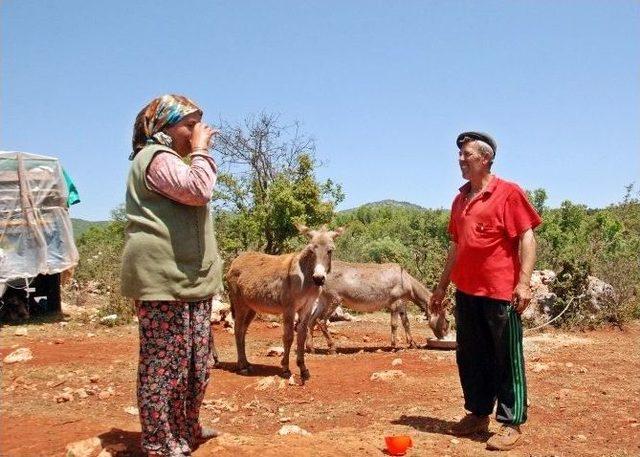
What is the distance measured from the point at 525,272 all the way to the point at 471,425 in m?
1.37

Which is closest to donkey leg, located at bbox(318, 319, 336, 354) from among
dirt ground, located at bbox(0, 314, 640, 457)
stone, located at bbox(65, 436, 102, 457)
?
dirt ground, located at bbox(0, 314, 640, 457)

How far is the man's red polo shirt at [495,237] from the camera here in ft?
15.1

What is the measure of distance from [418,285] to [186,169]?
8876 mm

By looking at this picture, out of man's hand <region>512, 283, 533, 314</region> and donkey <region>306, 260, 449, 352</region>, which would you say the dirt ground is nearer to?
donkey <region>306, 260, 449, 352</region>

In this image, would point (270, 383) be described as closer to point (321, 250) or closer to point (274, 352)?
point (321, 250)

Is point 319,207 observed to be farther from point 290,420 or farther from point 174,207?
point 174,207

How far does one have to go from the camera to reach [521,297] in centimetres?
448

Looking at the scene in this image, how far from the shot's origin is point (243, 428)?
545cm

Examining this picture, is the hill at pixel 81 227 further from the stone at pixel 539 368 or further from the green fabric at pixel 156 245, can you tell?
the green fabric at pixel 156 245

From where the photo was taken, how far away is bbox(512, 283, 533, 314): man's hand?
4.48m

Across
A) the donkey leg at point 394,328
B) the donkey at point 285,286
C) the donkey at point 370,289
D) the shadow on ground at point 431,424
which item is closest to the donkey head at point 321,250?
the donkey at point 285,286

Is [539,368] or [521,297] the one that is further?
[539,368]

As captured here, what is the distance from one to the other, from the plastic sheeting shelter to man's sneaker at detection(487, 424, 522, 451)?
10.6 meters

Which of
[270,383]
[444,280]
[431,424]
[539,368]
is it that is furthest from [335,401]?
[539,368]
